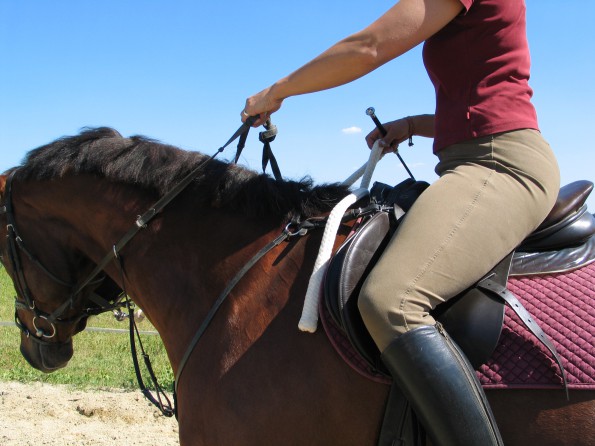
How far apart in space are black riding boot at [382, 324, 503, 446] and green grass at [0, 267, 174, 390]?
5.21 m

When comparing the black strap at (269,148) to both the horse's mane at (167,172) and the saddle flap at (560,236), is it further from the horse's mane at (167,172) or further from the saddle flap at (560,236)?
the saddle flap at (560,236)

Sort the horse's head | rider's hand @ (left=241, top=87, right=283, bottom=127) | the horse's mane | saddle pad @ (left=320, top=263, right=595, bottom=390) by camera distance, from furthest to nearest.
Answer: the horse's head, the horse's mane, rider's hand @ (left=241, top=87, right=283, bottom=127), saddle pad @ (left=320, top=263, right=595, bottom=390)

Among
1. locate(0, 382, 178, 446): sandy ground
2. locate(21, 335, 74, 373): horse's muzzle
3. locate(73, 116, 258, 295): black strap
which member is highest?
locate(73, 116, 258, 295): black strap

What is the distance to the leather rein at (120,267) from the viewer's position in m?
2.26

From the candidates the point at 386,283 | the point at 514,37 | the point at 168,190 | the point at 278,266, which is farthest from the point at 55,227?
the point at 514,37

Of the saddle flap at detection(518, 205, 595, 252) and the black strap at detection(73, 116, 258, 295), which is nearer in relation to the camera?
the saddle flap at detection(518, 205, 595, 252)

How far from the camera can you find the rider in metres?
1.75

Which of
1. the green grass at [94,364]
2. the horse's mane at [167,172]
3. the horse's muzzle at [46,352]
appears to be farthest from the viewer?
the green grass at [94,364]

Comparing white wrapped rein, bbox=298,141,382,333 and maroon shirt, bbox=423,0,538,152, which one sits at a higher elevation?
maroon shirt, bbox=423,0,538,152

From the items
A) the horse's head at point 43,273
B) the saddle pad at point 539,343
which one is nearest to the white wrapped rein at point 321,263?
the saddle pad at point 539,343

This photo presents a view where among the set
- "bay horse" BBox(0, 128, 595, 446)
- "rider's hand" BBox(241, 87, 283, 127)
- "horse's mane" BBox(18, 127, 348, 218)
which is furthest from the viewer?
"horse's mane" BBox(18, 127, 348, 218)

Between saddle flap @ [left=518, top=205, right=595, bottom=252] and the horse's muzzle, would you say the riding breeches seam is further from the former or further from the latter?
the horse's muzzle

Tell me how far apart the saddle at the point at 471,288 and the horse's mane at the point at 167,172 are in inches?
13.5

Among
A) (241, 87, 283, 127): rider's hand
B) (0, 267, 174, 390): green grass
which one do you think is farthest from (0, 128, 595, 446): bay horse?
(0, 267, 174, 390): green grass
